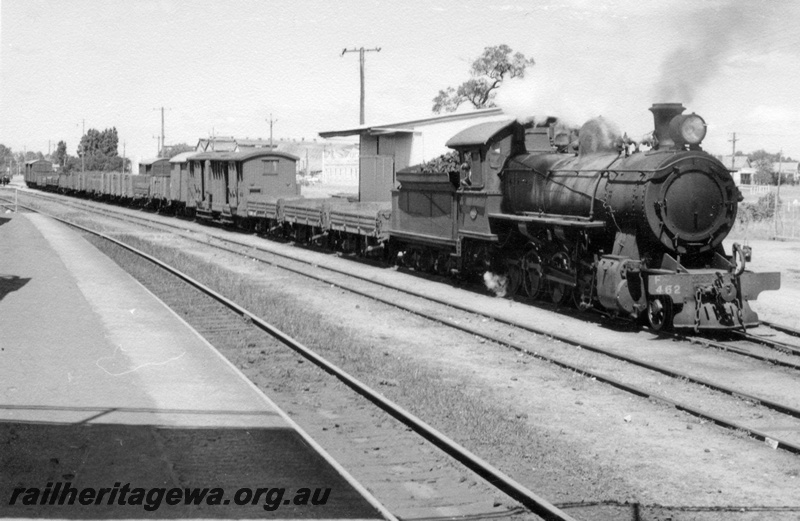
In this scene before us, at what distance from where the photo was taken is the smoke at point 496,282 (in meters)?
18.0

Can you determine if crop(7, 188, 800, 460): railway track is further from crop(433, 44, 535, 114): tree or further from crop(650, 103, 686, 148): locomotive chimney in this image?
crop(433, 44, 535, 114): tree

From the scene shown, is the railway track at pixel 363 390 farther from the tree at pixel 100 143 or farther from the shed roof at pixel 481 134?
the tree at pixel 100 143

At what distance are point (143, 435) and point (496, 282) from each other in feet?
36.9

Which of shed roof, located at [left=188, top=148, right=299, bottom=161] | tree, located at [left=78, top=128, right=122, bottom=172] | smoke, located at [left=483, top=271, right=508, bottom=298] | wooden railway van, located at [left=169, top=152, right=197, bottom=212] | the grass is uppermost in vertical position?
tree, located at [left=78, top=128, right=122, bottom=172]

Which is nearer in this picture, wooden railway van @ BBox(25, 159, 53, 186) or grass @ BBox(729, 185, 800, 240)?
grass @ BBox(729, 185, 800, 240)

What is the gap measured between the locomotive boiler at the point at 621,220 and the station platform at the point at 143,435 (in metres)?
6.39

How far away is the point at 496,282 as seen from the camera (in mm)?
18094

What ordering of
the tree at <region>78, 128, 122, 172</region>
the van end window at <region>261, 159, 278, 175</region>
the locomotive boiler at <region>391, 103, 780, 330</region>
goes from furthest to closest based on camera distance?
the tree at <region>78, 128, 122, 172</region> < the van end window at <region>261, 159, 278, 175</region> < the locomotive boiler at <region>391, 103, 780, 330</region>

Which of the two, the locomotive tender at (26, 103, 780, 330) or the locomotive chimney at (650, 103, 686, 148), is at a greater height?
the locomotive chimney at (650, 103, 686, 148)

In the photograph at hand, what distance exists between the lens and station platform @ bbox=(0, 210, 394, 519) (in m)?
6.14

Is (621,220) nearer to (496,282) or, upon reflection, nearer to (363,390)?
(496,282)

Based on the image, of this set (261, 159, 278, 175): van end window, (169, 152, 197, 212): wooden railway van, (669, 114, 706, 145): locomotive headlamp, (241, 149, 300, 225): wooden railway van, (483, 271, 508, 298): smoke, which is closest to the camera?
(669, 114, 706, 145): locomotive headlamp

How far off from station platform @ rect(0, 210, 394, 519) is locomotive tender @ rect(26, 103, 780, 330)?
21.2 ft

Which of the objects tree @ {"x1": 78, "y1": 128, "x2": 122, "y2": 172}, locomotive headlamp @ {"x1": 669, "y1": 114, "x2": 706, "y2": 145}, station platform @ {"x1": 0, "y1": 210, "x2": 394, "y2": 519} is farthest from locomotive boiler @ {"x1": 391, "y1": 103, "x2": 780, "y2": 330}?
tree @ {"x1": 78, "y1": 128, "x2": 122, "y2": 172}
